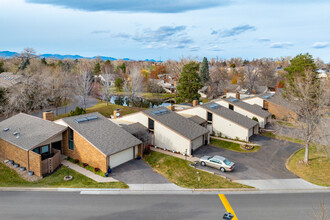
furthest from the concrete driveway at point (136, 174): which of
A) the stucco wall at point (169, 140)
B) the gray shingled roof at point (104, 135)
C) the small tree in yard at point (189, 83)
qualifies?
the small tree in yard at point (189, 83)

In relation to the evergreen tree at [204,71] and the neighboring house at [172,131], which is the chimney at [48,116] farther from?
the evergreen tree at [204,71]

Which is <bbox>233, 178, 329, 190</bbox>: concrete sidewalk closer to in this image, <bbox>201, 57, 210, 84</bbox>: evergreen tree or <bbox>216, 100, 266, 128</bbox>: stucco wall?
<bbox>216, 100, 266, 128</bbox>: stucco wall

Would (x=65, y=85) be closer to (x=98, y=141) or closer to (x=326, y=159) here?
(x=98, y=141)

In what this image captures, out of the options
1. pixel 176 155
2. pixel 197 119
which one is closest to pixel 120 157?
pixel 176 155

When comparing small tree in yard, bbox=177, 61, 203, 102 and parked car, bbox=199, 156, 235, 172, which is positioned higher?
small tree in yard, bbox=177, 61, 203, 102

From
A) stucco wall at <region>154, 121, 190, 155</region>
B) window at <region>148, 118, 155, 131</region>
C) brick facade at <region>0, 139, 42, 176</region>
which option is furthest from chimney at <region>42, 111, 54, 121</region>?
stucco wall at <region>154, 121, 190, 155</region>

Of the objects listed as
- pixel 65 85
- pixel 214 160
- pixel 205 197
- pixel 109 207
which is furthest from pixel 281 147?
pixel 65 85

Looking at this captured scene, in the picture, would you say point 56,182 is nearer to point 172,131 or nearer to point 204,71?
point 172,131
